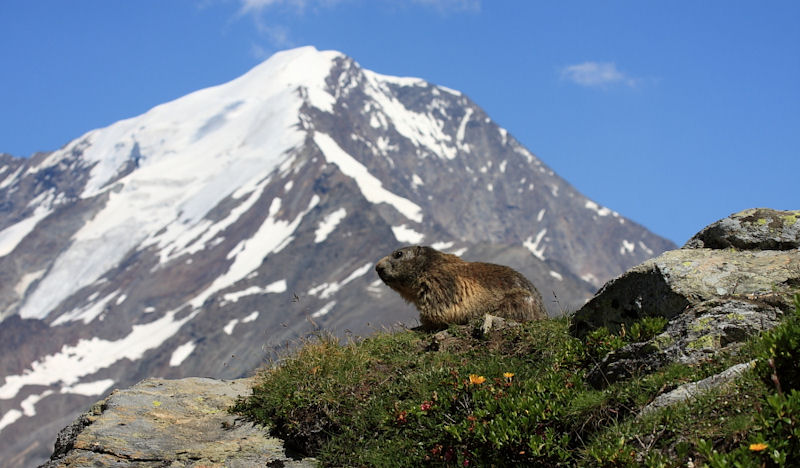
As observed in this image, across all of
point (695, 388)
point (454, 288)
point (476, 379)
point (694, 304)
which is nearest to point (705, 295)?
point (694, 304)

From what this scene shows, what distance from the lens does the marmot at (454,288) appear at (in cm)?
1509

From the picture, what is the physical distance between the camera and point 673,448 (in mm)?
7352

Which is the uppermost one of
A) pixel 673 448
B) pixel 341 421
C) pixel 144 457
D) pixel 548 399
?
pixel 144 457

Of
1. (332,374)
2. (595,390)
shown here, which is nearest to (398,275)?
(332,374)

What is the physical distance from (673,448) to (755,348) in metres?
1.57

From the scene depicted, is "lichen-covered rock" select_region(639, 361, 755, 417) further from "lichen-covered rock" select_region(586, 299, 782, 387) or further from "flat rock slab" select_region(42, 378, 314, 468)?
"flat rock slab" select_region(42, 378, 314, 468)

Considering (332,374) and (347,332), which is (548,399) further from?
(347,332)

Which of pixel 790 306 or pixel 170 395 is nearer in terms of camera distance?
pixel 790 306

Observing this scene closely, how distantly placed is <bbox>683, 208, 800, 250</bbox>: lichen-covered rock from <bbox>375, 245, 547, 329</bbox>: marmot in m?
3.73

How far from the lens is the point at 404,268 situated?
54.9 feet

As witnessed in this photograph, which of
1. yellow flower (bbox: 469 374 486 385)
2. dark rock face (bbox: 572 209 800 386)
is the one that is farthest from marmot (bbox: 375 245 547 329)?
yellow flower (bbox: 469 374 486 385)

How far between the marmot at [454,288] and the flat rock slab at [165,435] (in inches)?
160

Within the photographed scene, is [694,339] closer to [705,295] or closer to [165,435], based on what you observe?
[705,295]

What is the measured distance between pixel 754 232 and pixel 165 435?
29.1ft
